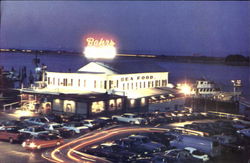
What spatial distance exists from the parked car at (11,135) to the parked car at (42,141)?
97 centimetres

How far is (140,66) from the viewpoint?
31.9 meters

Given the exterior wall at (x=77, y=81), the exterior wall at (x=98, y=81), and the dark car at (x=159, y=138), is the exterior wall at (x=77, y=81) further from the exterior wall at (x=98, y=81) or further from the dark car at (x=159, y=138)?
the dark car at (x=159, y=138)

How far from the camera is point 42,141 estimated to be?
14500 mm

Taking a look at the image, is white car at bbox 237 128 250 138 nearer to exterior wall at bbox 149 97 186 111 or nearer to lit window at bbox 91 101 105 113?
lit window at bbox 91 101 105 113

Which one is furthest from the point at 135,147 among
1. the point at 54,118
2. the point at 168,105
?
the point at 168,105

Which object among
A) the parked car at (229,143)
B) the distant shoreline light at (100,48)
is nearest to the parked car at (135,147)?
the parked car at (229,143)

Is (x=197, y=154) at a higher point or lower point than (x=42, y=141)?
lower

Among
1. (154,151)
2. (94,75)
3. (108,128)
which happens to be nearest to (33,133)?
(108,128)

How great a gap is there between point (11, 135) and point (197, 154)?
24.4 ft

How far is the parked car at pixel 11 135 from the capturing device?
50.9 ft

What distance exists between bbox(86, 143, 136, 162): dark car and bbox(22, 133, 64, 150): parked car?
1.64 m

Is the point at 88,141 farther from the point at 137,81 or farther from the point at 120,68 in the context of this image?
the point at 137,81

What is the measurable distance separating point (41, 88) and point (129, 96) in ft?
22.0

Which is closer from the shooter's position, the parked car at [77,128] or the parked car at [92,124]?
the parked car at [77,128]
